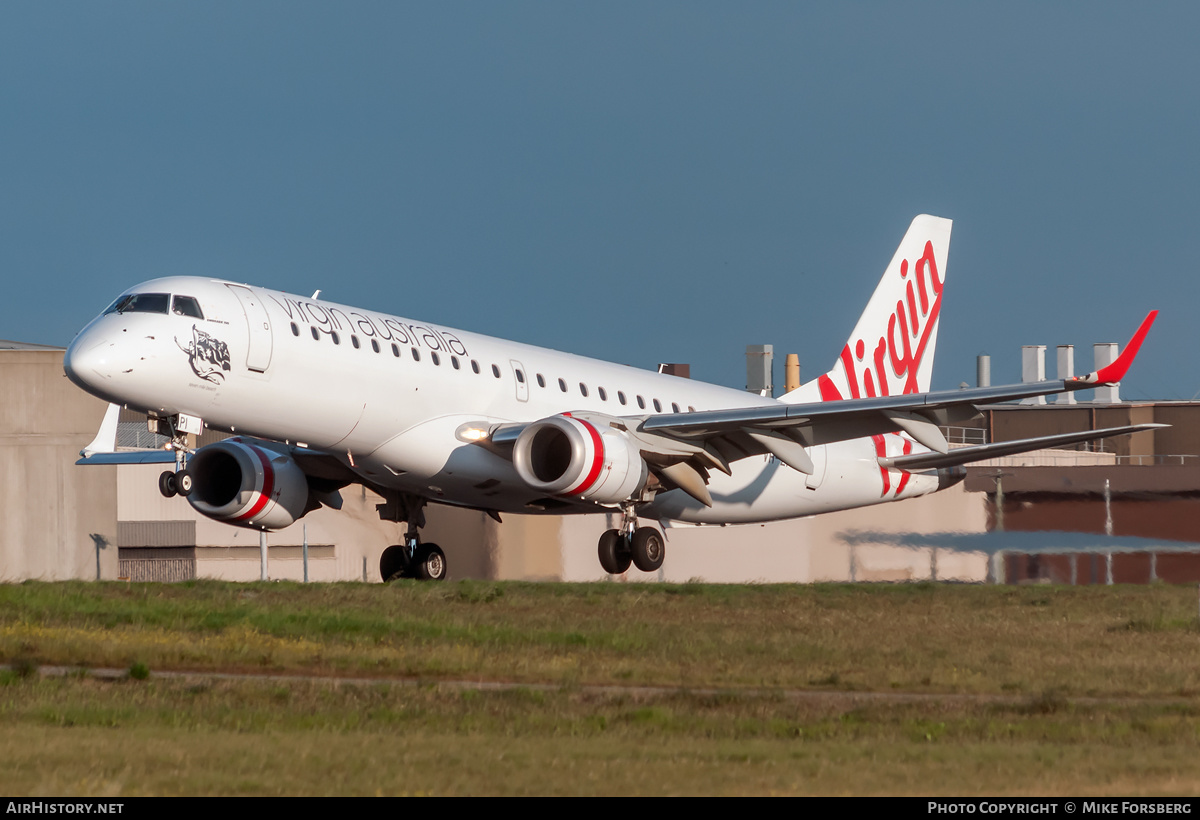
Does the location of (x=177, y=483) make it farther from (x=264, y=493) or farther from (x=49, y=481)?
(x=49, y=481)

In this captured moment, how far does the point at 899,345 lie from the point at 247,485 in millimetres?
15468

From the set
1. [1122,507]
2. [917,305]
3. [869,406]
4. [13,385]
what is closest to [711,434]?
[869,406]

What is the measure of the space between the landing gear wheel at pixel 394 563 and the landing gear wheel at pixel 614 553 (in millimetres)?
4540

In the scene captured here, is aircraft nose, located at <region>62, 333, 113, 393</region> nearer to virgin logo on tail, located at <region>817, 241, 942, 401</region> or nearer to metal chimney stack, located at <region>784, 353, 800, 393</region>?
virgin logo on tail, located at <region>817, 241, 942, 401</region>

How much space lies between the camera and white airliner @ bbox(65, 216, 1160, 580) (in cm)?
2284

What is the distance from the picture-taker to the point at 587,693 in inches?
594

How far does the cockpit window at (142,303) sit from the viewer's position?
22.8 meters

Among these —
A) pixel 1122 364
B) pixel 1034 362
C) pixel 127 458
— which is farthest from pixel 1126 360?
pixel 1034 362

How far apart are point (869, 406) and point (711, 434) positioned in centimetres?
297

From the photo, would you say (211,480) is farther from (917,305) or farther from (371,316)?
(917,305)

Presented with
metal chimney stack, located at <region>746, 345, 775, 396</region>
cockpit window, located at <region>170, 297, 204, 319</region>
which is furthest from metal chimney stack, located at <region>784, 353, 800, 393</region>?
cockpit window, located at <region>170, 297, 204, 319</region>

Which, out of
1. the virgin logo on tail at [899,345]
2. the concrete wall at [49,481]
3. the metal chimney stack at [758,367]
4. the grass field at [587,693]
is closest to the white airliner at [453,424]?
the virgin logo on tail at [899,345]

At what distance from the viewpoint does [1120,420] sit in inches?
2879

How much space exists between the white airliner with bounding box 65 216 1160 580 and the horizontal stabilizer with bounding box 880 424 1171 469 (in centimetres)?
7
